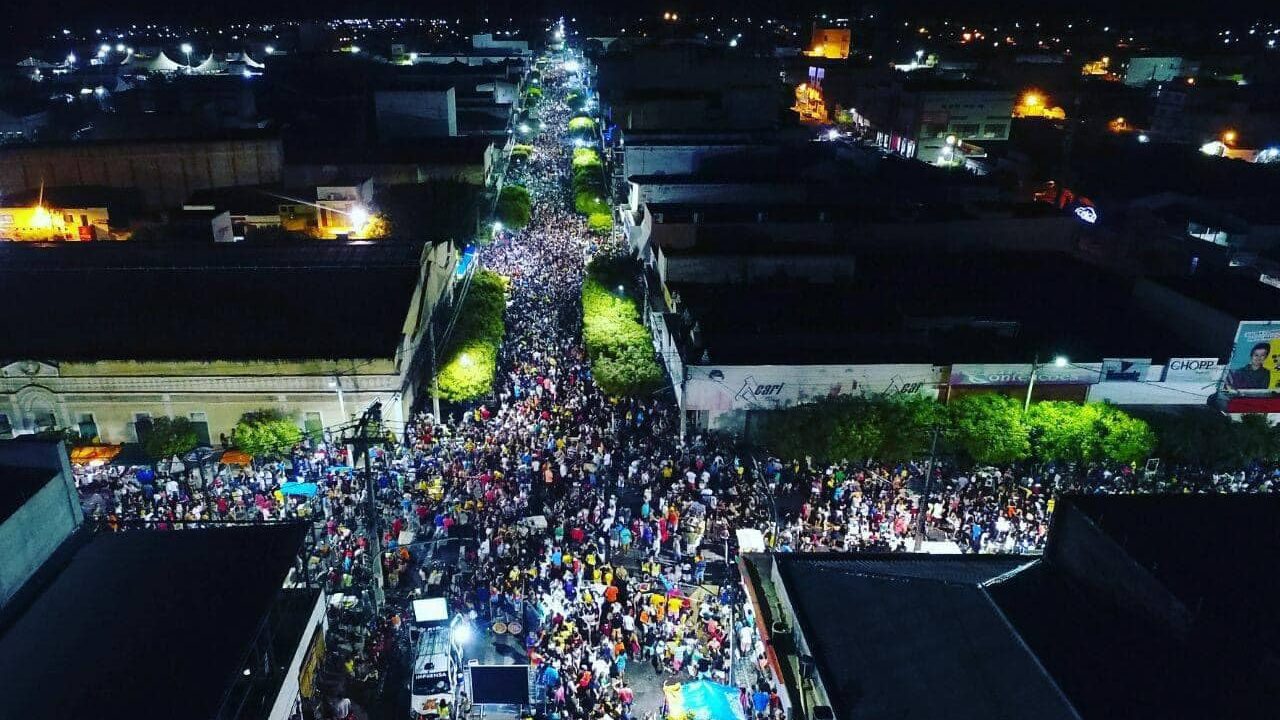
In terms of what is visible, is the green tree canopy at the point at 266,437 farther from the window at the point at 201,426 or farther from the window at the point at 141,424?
the window at the point at 141,424

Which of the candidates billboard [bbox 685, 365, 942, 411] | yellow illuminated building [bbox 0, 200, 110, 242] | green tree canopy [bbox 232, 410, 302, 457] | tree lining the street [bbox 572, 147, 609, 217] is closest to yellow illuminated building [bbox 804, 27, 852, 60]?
tree lining the street [bbox 572, 147, 609, 217]

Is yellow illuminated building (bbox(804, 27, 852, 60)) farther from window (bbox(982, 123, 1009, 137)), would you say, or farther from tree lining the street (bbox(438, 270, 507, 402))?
tree lining the street (bbox(438, 270, 507, 402))

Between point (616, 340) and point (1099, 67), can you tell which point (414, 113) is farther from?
point (1099, 67)

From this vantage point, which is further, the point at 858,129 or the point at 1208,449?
the point at 858,129

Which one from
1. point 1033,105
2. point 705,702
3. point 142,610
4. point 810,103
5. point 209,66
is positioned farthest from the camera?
point 209,66

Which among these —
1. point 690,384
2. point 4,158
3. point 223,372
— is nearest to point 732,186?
point 690,384

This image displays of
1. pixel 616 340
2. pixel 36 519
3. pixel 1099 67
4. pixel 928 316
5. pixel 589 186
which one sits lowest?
pixel 616 340

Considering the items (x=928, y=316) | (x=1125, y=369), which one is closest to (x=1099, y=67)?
(x=928, y=316)

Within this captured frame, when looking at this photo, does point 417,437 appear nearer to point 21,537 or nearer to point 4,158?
point 21,537

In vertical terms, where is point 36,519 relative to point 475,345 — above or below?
above
